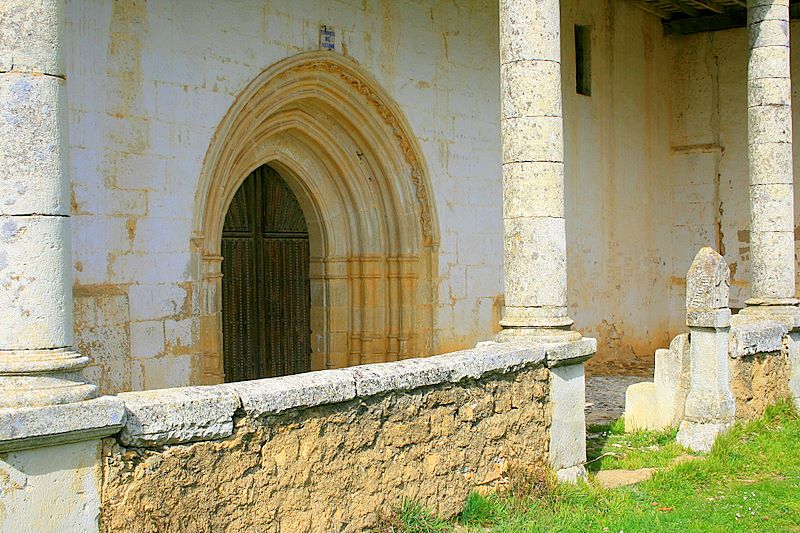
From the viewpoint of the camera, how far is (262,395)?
448cm

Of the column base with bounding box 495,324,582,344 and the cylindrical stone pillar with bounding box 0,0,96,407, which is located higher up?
the cylindrical stone pillar with bounding box 0,0,96,407

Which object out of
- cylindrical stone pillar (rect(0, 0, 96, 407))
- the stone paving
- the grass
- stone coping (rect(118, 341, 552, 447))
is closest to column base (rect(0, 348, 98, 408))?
cylindrical stone pillar (rect(0, 0, 96, 407))

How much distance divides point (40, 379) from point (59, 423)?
0.19m

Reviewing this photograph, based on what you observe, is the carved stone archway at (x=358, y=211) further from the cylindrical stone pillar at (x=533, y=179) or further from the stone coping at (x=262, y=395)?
the stone coping at (x=262, y=395)

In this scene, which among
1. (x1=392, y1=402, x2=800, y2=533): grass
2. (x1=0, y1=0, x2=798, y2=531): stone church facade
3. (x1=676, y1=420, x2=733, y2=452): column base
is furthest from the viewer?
(x1=676, y1=420, x2=733, y2=452): column base

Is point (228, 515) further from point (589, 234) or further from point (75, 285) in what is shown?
point (589, 234)

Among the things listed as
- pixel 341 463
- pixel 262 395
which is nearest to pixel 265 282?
pixel 341 463

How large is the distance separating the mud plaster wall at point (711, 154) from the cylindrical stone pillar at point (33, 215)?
38.6ft

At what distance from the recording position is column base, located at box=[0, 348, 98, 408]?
3.73 m

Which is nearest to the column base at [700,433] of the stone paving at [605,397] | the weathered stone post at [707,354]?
the weathered stone post at [707,354]

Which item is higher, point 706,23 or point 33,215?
point 706,23

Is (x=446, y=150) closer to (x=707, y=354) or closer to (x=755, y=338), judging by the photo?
(x=755, y=338)

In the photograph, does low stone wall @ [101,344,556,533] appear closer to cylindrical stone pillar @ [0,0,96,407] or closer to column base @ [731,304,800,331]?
cylindrical stone pillar @ [0,0,96,407]

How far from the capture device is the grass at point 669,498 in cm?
558
